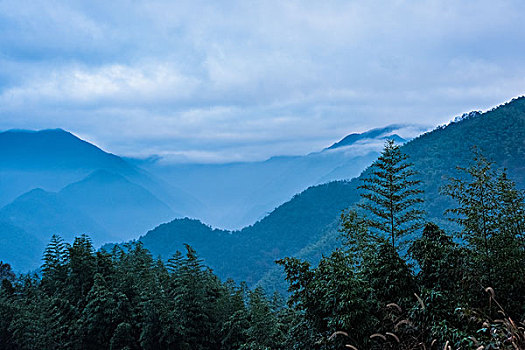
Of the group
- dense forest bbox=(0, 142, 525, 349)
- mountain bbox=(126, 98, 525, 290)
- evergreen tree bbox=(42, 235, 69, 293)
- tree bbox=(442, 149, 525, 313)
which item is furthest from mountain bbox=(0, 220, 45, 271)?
tree bbox=(442, 149, 525, 313)

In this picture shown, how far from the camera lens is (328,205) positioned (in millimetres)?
137500

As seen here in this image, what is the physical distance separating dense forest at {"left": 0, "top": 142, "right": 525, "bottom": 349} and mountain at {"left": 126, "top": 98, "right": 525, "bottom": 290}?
78145mm

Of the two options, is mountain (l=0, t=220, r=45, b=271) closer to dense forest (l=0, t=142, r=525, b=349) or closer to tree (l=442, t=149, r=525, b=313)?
dense forest (l=0, t=142, r=525, b=349)

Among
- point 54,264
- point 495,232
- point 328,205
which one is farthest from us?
point 328,205

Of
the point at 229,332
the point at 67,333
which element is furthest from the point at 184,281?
the point at 67,333

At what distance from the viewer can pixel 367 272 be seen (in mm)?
7902

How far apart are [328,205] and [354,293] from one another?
133 meters

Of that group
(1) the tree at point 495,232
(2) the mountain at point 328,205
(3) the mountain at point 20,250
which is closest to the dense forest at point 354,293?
(1) the tree at point 495,232

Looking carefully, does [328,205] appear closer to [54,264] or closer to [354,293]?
[54,264]

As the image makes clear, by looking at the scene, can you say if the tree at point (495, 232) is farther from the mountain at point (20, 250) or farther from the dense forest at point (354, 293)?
the mountain at point (20, 250)

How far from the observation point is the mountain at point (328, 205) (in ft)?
336

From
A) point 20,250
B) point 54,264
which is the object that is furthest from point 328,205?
point 20,250

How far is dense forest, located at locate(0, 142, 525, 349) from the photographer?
5688 millimetres

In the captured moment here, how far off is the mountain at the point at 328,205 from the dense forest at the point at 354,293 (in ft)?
256
